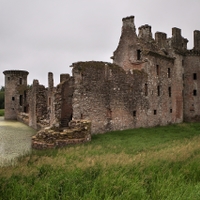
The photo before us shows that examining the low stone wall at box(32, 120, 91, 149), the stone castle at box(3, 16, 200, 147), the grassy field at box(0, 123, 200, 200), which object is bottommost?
the grassy field at box(0, 123, 200, 200)

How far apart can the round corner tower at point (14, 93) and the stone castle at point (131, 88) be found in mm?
8356

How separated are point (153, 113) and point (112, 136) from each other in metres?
8.00

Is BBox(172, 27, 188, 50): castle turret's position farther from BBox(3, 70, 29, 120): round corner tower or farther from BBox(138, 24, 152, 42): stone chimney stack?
BBox(3, 70, 29, 120): round corner tower

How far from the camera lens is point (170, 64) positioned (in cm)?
2805

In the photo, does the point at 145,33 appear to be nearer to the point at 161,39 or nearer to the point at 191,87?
the point at 161,39

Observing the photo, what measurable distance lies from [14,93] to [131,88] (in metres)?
28.8

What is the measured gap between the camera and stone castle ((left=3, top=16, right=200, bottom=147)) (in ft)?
64.5

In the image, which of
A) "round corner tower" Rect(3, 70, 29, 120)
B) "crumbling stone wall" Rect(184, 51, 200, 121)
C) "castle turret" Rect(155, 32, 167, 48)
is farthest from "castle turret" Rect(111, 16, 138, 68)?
"round corner tower" Rect(3, 70, 29, 120)

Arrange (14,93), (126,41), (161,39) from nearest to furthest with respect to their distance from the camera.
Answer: (126,41), (161,39), (14,93)

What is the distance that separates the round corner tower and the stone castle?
→ 27.4ft

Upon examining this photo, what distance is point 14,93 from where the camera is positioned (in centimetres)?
4450

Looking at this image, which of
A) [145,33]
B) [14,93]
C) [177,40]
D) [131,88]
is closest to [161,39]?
[177,40]

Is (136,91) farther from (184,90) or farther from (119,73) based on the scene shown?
(184,90)

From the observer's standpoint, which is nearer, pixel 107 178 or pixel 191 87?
pixel 107 178
